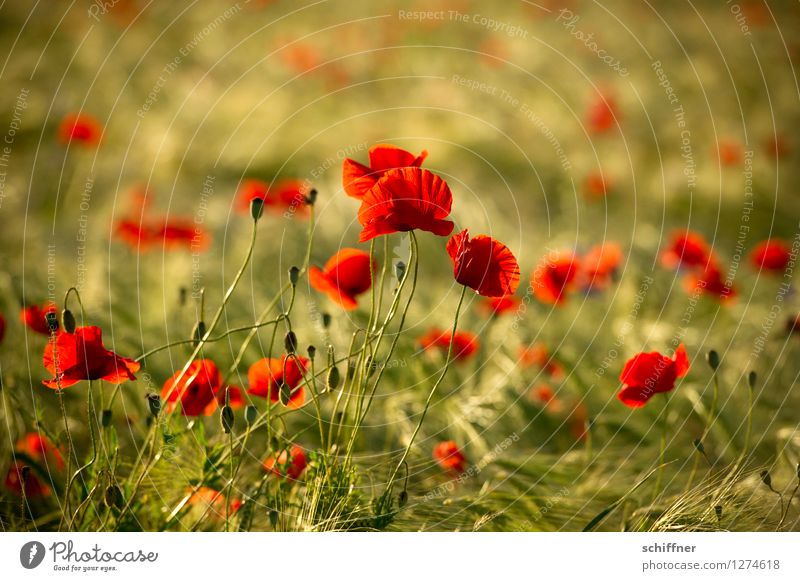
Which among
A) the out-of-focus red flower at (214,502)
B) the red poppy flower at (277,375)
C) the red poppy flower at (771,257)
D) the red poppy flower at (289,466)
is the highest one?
the red poppy flower at (771,257)

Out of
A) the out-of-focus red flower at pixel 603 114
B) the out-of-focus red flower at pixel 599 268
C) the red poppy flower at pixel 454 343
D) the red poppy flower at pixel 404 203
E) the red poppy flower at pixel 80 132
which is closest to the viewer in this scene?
the red poppy flower at pixel 404 203

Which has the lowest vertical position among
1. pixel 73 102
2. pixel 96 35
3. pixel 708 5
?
pixel 73 102

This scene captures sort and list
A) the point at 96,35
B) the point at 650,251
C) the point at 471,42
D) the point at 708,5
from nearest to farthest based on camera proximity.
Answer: the point at 650,251 → the point at 96,35 → the point at 708,5 → the point at 471,42

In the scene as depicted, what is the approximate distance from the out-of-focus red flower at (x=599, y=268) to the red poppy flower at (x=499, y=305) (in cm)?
15

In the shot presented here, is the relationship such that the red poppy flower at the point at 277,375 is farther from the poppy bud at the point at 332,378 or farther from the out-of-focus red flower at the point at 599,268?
the out-of-focus red flower at the point at 599,268

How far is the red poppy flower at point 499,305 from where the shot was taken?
1281mm

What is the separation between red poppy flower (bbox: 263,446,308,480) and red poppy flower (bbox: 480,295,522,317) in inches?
18.0

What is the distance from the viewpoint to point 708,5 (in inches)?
121

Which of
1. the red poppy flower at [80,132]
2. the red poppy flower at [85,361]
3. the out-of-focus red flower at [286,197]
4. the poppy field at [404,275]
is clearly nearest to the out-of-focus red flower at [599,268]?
the poppy field at [404,275]

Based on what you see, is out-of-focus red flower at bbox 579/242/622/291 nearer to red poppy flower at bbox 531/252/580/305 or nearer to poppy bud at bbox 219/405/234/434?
red poppy flower at bbox 531/252/580/305

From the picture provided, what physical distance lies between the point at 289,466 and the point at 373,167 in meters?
0.35

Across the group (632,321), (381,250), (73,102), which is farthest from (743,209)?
(73,102)
